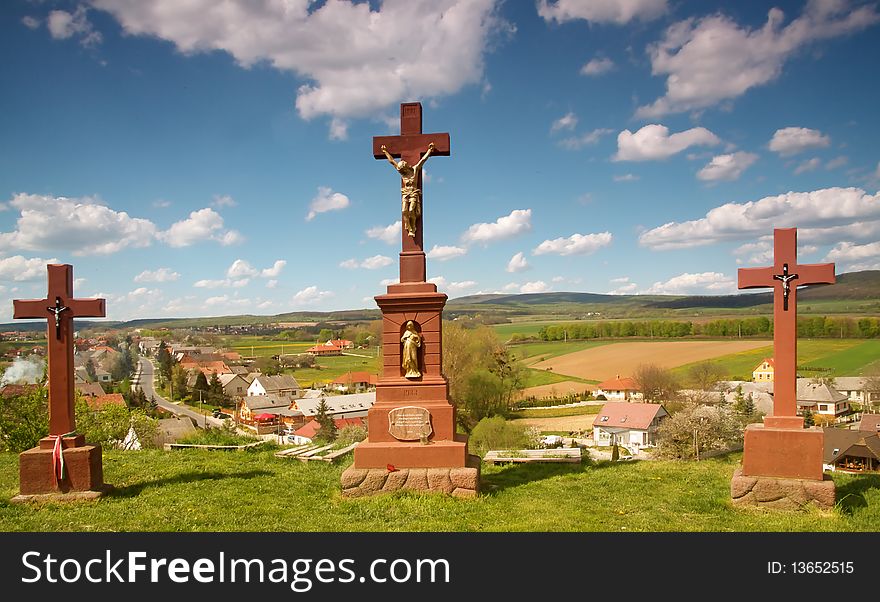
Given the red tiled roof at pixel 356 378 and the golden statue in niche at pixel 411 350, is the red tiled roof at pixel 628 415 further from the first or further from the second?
the golden statue in niche at pixel 411 350

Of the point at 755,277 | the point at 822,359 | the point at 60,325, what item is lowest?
the point at 822,359

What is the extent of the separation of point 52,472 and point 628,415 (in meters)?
35.9

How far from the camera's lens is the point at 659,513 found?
7270mm

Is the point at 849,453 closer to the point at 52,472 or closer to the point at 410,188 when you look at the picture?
the point at 410,188

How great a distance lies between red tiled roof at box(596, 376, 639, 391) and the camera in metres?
52.5

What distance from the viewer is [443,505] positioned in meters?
7.58

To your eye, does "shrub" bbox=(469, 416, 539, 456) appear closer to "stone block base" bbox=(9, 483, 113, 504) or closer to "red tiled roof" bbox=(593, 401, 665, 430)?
"red tiled roof" bbox=(593, 401, 665, 430)

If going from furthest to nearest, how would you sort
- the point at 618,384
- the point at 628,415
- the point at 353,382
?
the point at 353,382 → the point at 618,384 → the point at 628,415

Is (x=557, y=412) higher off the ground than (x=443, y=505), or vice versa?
(x=443, y=505)

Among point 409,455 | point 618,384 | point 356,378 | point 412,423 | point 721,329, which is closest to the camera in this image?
point 409,455

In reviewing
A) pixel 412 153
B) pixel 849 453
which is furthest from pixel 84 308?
pixel 849 453

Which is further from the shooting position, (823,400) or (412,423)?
(823,400)

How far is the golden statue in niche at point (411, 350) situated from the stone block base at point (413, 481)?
1483 millimetres

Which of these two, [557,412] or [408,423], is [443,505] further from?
[557,412]
